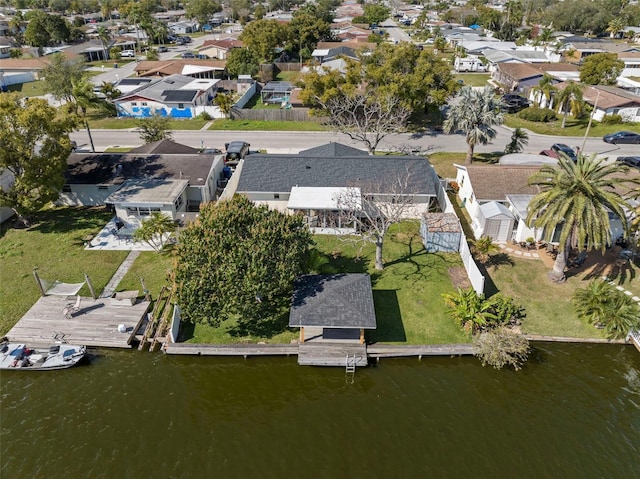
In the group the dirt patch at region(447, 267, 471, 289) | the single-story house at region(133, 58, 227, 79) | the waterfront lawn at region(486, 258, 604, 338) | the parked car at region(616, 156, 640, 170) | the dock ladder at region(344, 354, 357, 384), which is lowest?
the dock ladder at region(344, 354, 357, 384)

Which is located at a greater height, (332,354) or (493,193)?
(493,193)

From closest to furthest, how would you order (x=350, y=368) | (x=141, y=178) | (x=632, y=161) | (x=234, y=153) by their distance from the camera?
1. (x=350, y=368)
2. (x=141, y=178)
3. (x=632, y=161)
4. (x=234, y=153)

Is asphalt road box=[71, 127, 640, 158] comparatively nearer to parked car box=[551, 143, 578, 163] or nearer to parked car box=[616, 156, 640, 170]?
parked car box=[551, 143, 578, 163]

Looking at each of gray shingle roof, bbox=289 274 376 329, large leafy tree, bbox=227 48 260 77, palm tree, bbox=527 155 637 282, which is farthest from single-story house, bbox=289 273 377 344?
large leafy tree, bbox=227 48 260 77

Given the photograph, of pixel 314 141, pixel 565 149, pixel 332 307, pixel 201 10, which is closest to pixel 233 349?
pixel 332 307

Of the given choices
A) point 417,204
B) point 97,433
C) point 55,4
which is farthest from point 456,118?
point 55,4

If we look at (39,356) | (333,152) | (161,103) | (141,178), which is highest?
(333,152)

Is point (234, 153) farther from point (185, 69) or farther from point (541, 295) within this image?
point (185, 69)

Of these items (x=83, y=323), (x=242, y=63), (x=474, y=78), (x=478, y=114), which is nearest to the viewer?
(x=83, y=323)
